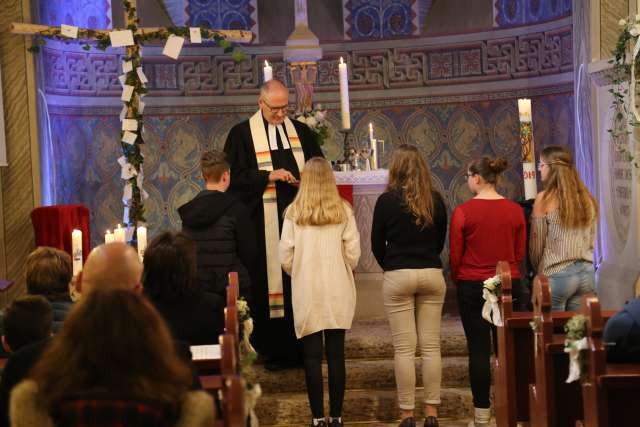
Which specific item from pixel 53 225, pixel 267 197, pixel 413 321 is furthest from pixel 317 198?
pixel 53 225

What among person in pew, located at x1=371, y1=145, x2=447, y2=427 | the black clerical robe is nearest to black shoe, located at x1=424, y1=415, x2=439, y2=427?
person in pew, located at x1=371, y1=145, x2=447, y2=427

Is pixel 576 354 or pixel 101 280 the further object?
pixel 576 354

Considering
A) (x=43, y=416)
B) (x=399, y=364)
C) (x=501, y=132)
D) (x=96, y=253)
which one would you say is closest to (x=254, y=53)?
(x=501, y=132)

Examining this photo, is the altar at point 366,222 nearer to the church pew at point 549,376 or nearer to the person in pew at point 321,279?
the person in pew at point 321,279

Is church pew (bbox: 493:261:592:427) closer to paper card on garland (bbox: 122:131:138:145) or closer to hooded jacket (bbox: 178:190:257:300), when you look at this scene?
hooded jacket (bbox: 178:190:257:300)

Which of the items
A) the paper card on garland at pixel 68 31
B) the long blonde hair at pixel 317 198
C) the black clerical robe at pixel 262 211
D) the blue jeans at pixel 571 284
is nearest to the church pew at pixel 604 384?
the blue jeans at pixel 571 284

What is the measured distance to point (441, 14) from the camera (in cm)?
966

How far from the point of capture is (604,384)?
3.38 m

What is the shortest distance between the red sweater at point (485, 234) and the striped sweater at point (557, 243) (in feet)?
0.37

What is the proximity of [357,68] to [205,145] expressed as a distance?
5.41 ft

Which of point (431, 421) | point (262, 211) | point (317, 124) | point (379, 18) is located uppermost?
point (379, 18)

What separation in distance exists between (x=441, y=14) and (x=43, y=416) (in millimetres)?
7820

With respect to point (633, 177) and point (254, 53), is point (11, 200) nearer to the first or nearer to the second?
point (254, 53)

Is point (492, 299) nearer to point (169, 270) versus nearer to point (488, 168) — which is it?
point (488, 168)
